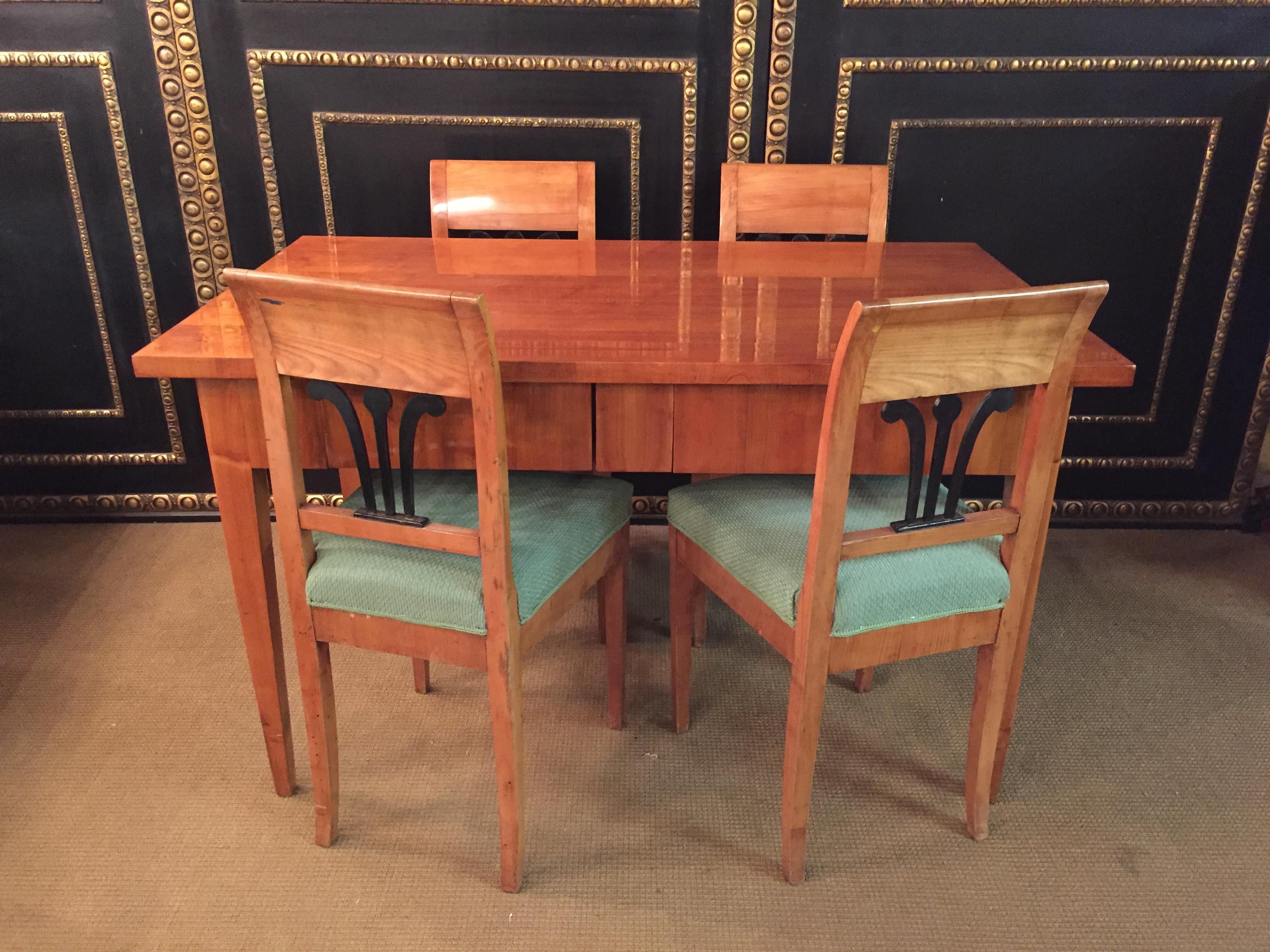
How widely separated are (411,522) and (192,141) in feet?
4.86

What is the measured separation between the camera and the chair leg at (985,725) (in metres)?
1.50

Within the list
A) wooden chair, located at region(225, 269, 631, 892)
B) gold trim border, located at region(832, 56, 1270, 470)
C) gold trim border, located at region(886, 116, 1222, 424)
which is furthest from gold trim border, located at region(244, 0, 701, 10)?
wooden chair, located at region(225, 269, 631, 892)

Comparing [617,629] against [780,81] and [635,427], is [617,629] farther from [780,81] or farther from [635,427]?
[780,81]

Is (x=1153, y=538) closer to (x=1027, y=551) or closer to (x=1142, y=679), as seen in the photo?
(x=1142, y=679)

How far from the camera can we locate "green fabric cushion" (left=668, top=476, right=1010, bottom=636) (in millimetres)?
1379

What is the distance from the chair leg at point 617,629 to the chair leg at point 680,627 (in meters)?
0.09

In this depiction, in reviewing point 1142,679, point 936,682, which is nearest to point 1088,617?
point 1142,679

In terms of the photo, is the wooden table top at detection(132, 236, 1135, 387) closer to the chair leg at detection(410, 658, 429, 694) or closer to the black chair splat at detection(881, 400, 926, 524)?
the black chair splat at detection(881, 400, 926, 524)

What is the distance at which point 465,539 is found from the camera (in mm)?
1312

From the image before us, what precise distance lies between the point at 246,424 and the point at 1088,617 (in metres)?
1.82

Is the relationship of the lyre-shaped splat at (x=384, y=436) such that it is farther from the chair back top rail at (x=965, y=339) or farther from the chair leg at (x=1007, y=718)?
the chair leg at (x=1007, y=718)

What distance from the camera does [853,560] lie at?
138cm

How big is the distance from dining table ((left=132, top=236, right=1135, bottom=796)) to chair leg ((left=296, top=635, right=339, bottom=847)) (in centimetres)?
14

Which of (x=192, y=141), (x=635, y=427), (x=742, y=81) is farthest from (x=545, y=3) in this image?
(x=635, y=427)
